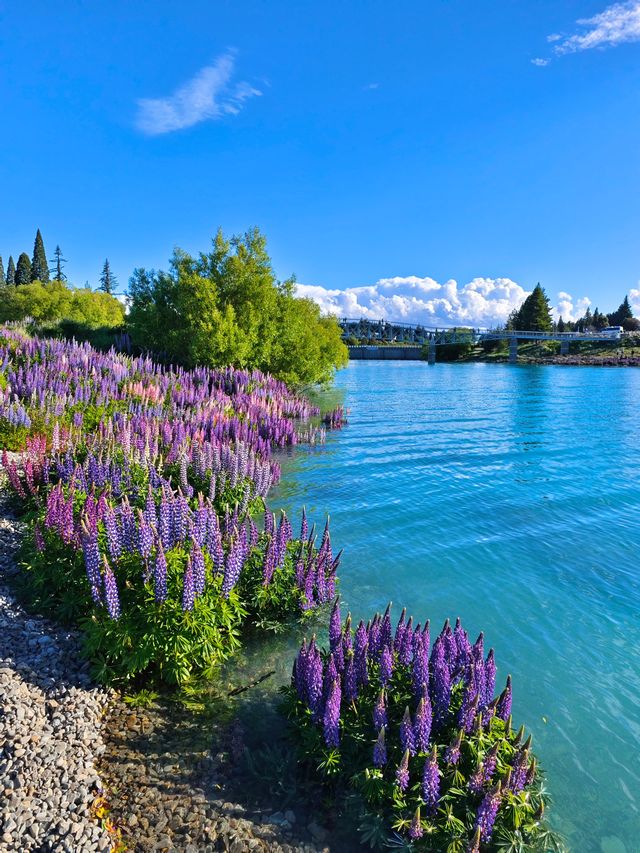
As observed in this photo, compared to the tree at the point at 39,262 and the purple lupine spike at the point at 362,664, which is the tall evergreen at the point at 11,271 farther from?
the purple lupine spike at the point at 362,664

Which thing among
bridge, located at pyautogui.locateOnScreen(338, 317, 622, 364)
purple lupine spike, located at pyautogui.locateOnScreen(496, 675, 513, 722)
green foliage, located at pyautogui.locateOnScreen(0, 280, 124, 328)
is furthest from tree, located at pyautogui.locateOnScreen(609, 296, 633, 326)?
purple lupine spike, located at pyautogui.locateOnScreen(496, 675, 513, 722)

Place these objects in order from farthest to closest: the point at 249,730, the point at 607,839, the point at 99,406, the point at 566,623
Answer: the point at 99,406 < the point at 566,623 < the point at 249,730 < the point at 607,839

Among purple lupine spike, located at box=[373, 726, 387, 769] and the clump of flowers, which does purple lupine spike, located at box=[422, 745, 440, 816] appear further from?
purple lupine spike, located at box=[373, 726, 387, 769]

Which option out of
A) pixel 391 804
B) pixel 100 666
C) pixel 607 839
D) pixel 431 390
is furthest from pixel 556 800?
pixel 431 390

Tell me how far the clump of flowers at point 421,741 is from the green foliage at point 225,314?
31.5 meters

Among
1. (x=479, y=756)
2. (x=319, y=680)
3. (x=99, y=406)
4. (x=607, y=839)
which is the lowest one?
(x=607, y=839)

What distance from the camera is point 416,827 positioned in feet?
16.3

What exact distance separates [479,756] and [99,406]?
1756cm

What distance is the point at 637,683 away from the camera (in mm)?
8656

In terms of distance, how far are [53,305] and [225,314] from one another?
2469 inches

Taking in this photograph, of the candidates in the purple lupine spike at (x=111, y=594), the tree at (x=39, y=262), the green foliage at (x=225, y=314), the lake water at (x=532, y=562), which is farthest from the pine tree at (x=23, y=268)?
the purple lupine spike at (x=111, y=594)

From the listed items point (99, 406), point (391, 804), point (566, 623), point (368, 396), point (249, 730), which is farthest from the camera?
point (368, 396)

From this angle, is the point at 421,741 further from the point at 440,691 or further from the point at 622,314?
the point at 622,314

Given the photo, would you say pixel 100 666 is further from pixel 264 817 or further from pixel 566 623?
pixel 566 623
